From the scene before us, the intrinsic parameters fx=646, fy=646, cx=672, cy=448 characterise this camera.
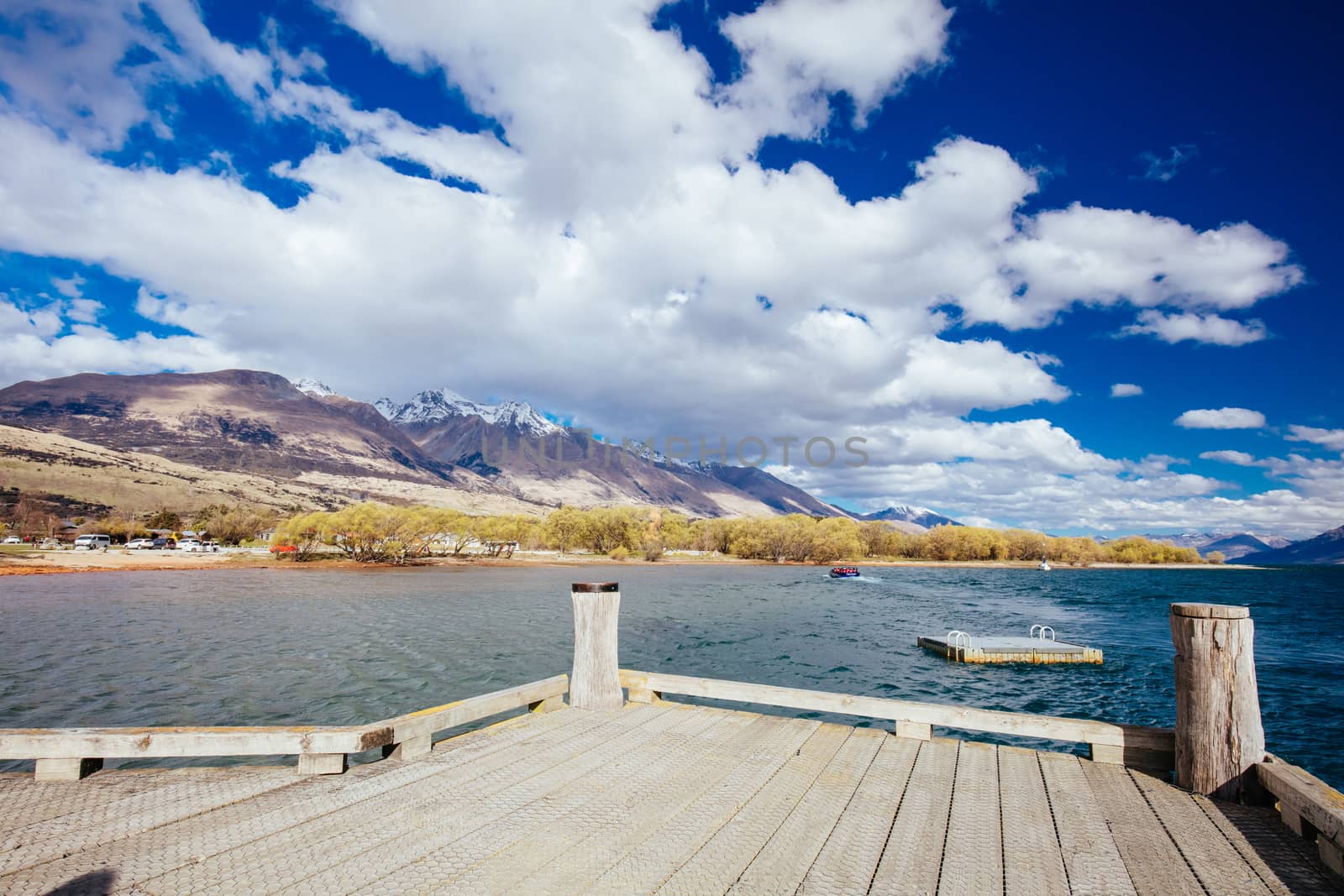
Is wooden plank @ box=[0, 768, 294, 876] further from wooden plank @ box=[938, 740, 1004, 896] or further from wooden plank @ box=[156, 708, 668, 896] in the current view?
wooden plank @ box=[938, 740, 1004, 896]

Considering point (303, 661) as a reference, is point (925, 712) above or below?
above

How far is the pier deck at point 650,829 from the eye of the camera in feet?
12.6

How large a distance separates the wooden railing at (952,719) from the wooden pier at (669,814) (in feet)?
0.09

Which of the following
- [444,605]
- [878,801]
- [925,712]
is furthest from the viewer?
[444,605]

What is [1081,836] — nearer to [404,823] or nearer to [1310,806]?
[1310,806]

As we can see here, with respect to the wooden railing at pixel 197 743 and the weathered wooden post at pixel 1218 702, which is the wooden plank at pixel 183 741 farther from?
the weathered wooden post at pixel 1218 702

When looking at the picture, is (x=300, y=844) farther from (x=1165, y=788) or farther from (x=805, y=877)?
(x=1165, y=788)

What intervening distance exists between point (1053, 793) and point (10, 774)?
848 centimetres

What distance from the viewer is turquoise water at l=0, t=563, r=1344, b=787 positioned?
57.4 ft

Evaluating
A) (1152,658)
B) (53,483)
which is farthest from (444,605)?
(53,483)

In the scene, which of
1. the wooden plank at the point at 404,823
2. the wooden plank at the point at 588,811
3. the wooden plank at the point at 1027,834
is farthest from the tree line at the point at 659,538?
the wooden plank at the point at 1027,834

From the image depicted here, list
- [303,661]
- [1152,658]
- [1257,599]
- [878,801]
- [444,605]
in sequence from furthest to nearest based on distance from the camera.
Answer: [1257,599], [444,605], [1152,658], [303,661], [878,801]

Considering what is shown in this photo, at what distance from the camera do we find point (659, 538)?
14012cm

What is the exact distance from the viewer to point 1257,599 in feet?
237
